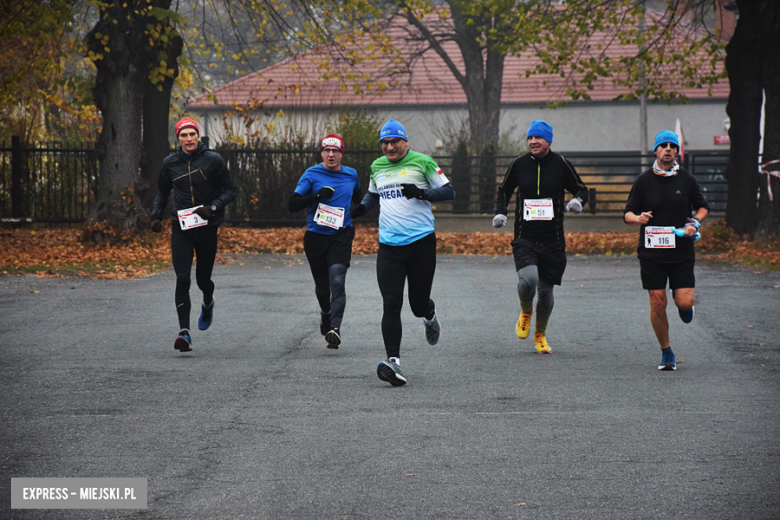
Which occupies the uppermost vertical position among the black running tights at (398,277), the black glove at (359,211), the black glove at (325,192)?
the black glove at (325,192)

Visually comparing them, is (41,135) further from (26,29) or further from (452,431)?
(452,431)

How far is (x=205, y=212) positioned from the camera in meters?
8.12

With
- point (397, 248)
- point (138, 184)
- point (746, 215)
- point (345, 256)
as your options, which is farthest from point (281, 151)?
point (397, 248)

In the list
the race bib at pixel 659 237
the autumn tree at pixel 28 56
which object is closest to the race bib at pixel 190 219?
the race bib at pixel 659 237

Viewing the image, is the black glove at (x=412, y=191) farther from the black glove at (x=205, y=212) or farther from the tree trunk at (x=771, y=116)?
the tree trunk at (x=771, y=116)

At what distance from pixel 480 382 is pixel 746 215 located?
13570 mm

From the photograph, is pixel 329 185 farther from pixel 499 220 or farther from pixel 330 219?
pixel 499 220

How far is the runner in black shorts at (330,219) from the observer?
8.16 metres

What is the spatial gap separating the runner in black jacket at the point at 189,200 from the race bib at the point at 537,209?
2.71m

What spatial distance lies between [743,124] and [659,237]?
12.8 meters

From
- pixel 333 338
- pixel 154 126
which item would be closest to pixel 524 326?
pixel 333 338

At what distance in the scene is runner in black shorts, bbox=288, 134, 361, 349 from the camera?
26.8 ft

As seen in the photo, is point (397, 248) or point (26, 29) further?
point (26, 29)

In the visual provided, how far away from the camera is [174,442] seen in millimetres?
5043
